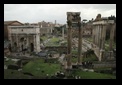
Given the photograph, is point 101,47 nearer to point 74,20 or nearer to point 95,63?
point 95,63

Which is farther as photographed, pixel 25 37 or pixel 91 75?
pixel 25 37

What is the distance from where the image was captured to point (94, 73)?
21.5 m

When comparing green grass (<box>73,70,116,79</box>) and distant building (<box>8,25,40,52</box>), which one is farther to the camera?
distant building (<box>8,25,40,52</box>)

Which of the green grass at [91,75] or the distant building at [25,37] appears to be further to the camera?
the distant building at [25,37]

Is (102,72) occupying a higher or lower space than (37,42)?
lower

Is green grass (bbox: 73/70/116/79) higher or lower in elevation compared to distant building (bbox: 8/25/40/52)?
lower

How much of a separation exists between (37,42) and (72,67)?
57.5 feet

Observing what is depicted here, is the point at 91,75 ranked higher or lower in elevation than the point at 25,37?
lower

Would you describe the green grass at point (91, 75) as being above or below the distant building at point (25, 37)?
below
